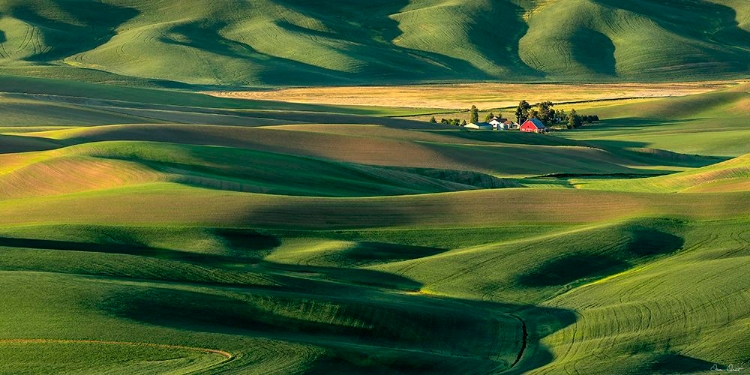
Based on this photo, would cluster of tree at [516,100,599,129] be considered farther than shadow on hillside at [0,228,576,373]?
Yes

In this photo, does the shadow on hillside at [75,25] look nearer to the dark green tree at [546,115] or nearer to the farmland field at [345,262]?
the dark green tree at [546,115]

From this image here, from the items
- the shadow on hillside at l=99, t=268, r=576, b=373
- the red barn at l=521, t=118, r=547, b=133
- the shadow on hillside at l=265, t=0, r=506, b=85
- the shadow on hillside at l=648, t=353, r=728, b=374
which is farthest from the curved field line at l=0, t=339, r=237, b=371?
the shadow on hillside at l=265, t=0, r=506, b=85

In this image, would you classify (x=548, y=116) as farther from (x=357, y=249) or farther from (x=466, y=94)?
(x=357, y=249)

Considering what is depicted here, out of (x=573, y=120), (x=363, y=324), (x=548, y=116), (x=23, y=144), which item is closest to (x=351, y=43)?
(x=548, y=116)

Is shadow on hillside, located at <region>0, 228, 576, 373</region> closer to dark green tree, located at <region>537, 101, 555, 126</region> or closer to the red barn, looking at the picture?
the red barn

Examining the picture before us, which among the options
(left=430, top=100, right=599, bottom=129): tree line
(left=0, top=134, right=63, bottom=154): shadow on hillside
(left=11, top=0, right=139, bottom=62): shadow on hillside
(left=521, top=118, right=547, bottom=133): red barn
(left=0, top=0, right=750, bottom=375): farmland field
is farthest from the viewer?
(left=11, top=0, right=139, bottom=62): shadow on hillside

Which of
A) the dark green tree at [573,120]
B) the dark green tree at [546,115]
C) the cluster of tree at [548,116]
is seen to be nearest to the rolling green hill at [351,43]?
the cluster of tree at [548,116]

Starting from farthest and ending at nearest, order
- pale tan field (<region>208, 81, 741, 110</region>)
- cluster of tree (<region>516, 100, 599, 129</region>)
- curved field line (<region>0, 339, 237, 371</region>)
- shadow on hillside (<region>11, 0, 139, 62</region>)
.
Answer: shadow on hillside (<region>11, 0, 139, 62</region>) → pale tan field (<region>208, 81, 741, 110</region>) → cluster of tree (<region>516, 100, 599, 129</region>) → curved field line (<region>0, 339, 237, 371</region>)
